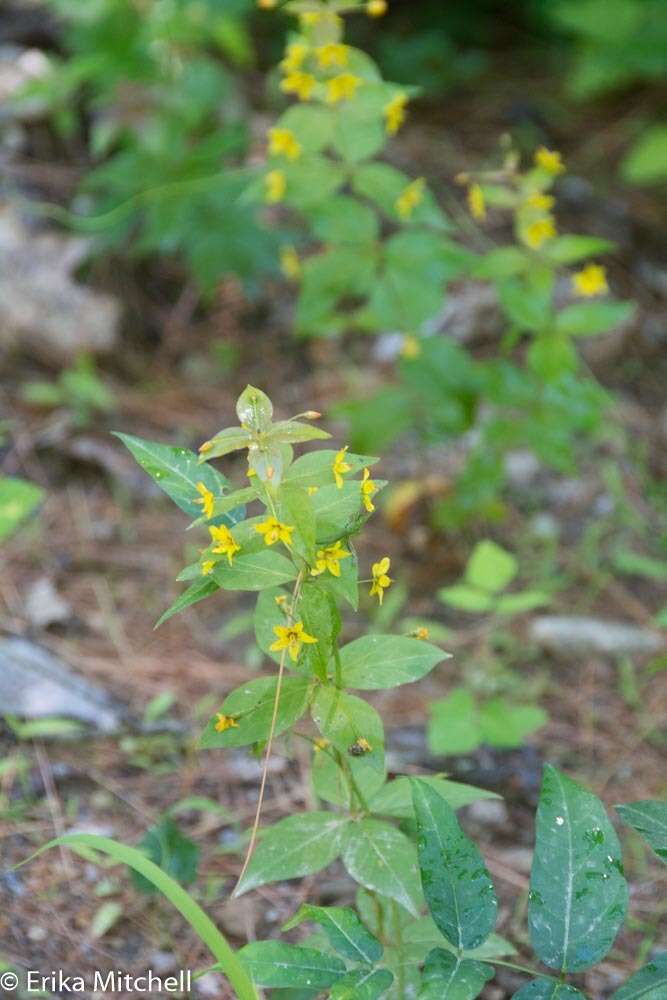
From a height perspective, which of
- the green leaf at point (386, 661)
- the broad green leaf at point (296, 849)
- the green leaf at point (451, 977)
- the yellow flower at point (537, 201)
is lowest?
the broad green leaf at point (296, 849)

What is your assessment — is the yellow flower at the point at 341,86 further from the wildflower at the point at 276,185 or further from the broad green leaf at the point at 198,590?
the broad green leaf at the point at 198,590

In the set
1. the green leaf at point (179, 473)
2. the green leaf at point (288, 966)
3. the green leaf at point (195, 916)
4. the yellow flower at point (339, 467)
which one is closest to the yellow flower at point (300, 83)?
the green leaf at point (179, 473)

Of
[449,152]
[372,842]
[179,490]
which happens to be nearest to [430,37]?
[449,152]

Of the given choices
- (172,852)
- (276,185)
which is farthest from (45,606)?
(276,185)

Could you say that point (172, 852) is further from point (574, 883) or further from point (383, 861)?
point (574, 883)

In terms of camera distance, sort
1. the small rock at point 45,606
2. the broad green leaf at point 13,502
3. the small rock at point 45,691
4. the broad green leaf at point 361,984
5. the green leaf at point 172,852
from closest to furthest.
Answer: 1. the broad green leaf at point 361,984
2. the green leaf at point 172,852
3. the broad green leaf at point 13,502
4. the small rock at point 45,691
5. the small rock at point 45,606

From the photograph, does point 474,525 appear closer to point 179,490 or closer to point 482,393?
point 482,393

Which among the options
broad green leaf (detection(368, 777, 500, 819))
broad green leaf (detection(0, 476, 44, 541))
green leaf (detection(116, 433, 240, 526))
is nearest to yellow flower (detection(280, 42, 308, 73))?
broad green leaf (detection(0, 476, 44, 541))
